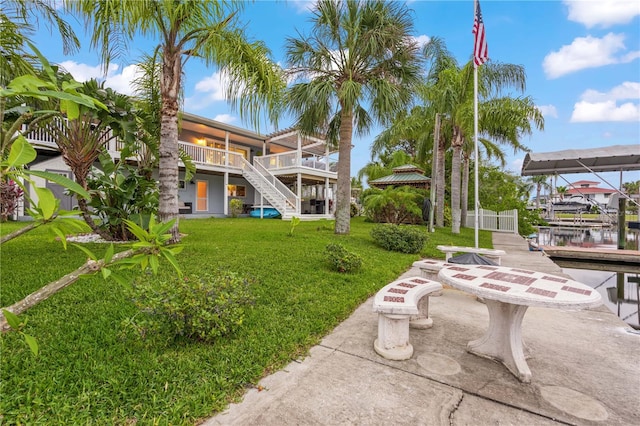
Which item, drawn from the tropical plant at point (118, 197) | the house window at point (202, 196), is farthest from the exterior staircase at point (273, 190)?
the tropical plant at point (118, 197)

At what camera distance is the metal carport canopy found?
28.2 ft

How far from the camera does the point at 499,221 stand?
16.8m

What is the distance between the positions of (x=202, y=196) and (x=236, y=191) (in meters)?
2.57

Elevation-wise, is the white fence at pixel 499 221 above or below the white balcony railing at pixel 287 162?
below

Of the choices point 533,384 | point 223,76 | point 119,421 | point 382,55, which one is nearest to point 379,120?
→ point 382,55

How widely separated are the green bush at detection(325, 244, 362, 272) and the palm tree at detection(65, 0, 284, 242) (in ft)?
10.1

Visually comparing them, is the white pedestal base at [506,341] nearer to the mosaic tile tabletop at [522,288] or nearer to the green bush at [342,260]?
the mosaic tile tabletop at [522,288]

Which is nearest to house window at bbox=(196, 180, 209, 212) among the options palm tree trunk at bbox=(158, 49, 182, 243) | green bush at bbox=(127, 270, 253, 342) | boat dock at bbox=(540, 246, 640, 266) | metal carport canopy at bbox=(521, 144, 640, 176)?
palm tree trunk at bbox=(158, 49, 182, 243)

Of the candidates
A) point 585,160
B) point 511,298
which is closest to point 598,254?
point 585,160

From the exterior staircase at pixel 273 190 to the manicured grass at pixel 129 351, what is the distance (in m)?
11.3

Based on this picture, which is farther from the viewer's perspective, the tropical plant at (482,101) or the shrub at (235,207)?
the shrub at (235,207)

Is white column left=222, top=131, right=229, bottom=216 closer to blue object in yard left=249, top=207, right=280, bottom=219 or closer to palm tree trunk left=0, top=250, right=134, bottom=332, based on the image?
blue object in yard left=249, top=207, right=280, bottom=219

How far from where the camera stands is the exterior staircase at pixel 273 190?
16516 mm

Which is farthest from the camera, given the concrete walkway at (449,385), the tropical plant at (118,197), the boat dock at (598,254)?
the boat dock at (598,254)
